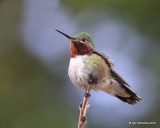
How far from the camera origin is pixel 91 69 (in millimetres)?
3311

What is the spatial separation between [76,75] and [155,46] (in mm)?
3398

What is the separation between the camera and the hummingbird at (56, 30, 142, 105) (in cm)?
326

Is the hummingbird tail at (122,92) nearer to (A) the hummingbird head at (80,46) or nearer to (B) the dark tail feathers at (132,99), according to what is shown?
(B) the dark tail feathers at (132,99)

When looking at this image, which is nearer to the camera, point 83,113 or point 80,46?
point 83,113

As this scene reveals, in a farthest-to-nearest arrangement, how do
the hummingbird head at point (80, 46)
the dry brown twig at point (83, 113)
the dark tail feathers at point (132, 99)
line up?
1. the dark tail feathers at point (132, 99)
2. the hummingbird head at point (80, 46)
3. the dry brown twig at point (83, 113)

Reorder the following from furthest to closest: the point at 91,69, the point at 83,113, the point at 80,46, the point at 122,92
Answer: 1. the point at 122,92
2. the point at 80,46
3. the point at 91,69
4. the point at 83,113

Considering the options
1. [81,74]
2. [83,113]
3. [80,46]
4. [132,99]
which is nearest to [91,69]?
[81,74]

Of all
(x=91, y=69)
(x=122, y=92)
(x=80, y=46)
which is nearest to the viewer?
(x=91, y=69)

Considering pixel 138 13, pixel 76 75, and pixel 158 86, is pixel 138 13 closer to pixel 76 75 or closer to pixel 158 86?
pixel 158 86

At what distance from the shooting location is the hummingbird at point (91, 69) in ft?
10.7

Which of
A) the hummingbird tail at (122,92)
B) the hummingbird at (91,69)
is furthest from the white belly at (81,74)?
the hummingbird tail at (122,92)

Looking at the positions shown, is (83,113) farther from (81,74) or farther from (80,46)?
(80,46)

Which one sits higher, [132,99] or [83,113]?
[132,99]

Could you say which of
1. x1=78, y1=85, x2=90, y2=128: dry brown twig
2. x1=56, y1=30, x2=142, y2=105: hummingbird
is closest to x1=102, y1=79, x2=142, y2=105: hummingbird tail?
x1=56, y1=30, x2=142, y2=105: hummingbird
